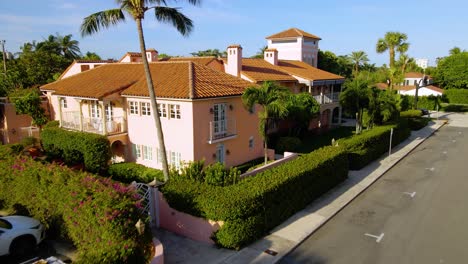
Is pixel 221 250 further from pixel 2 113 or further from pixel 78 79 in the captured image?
pixel 2 113

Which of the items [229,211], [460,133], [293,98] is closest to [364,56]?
[460,133]

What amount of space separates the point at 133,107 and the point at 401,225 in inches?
638

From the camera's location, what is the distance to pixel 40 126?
2745cm

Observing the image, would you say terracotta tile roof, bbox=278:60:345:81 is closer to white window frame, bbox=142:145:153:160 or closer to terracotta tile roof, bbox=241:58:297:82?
terracotta tile roof, bbox=241:58:297:82

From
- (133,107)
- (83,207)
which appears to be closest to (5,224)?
(83,207)

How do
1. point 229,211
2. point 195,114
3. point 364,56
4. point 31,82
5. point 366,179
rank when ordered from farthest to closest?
point 364,56
point 31,82
point 366,179
point 195,114
point 229,211

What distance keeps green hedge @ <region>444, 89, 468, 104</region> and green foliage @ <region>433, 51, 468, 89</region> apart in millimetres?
2178

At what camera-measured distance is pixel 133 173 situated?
19531mm

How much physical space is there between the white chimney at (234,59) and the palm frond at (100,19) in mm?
14241

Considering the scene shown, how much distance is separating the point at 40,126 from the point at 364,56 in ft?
214

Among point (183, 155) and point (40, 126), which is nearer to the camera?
point (183, 155)

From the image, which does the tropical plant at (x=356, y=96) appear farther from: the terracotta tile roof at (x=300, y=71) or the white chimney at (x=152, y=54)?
the white chimney at (x=152, y=54)

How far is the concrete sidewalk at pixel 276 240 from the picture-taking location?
1126cm

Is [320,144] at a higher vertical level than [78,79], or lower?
lower
